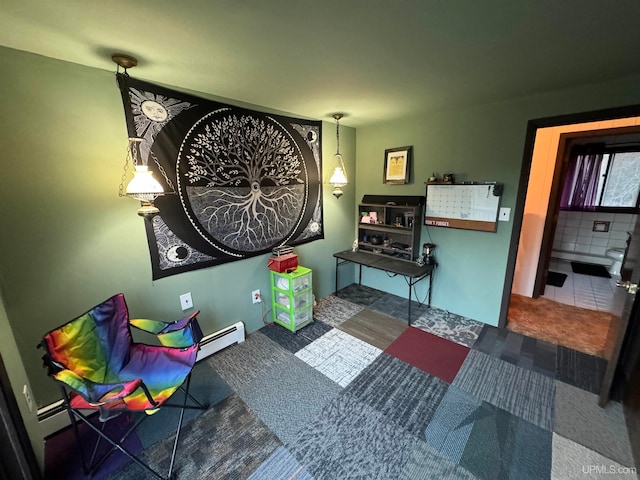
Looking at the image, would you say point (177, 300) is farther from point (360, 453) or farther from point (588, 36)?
point (588, 36)

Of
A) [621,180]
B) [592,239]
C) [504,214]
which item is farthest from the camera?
[592,239]

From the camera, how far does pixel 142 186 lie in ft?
4.98

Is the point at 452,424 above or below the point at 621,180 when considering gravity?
below

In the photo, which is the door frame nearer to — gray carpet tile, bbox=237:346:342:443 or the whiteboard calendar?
the whiteboard calendar

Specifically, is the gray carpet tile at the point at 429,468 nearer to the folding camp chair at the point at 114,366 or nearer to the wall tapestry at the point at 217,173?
the folding camp chair at the point at 114,366

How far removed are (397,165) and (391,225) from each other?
0.73m

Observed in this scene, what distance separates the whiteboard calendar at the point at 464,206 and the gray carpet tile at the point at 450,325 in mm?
1022

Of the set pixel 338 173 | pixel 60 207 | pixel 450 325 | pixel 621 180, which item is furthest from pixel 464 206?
pixel 621 180

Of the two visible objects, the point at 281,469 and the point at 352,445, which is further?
the point at 352,445

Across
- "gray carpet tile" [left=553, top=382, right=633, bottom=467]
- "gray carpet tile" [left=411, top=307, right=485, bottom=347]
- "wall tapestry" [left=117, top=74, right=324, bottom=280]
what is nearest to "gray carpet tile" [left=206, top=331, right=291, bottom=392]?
"wall tapestry" [left=117, top=74, right=324, bottom=280]

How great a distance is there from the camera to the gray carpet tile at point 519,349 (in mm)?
2162

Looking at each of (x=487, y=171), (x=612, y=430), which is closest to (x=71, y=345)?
(x=612, y=430)

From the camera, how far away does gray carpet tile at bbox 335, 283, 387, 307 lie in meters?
3.33

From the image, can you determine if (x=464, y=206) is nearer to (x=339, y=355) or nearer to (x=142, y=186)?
(x=339, y=355)
